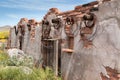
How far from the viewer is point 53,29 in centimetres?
1202

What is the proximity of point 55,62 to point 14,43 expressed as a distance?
36.0ft

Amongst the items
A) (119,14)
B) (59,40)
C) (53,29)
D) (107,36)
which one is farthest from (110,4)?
(53,29)

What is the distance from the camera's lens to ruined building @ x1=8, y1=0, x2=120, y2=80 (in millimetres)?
6957

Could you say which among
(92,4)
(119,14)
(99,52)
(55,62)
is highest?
(92,4)

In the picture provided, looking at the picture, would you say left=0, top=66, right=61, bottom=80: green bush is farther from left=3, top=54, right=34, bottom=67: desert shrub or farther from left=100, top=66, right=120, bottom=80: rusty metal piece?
left=100, top=66, right=120, bottom=80: rusty metal piece

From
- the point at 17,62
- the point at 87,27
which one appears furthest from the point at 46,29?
the point at 87,27

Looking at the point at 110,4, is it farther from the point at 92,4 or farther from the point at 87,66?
the point at 87,66

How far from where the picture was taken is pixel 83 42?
28.5 ft

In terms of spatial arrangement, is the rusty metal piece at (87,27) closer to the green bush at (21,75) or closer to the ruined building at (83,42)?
the ruined building at (83,42)

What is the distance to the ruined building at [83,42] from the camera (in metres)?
6.96

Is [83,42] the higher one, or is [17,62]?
[83,42]

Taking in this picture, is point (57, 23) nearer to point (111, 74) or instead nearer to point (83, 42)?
point (83, 42)

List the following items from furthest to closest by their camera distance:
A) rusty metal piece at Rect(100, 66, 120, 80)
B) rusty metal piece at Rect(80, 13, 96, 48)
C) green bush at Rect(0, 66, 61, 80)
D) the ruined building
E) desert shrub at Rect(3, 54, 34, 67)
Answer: desert shrub at Rect(3, 54, 34, 67), green bush at Rect(0, 66, 61, 80), rusty metal piece at Rect(80, 13, 96, 48), the ruined building, rusty metal piece at Rect(100, 66, 120, 80)

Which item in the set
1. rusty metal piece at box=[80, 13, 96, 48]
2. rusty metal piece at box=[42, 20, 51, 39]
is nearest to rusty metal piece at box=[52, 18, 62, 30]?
rusty metal piece at box=[42, 20, 51, 39]
